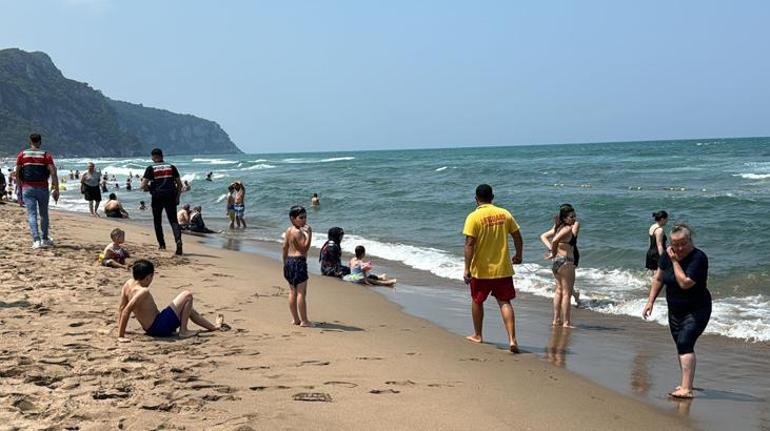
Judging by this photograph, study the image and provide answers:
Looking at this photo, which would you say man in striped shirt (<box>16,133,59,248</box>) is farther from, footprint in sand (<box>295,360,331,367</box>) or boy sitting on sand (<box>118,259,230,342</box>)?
footprint in sand (<box>295,360,331,367</box>)

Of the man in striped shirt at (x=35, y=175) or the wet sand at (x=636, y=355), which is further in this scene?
the man in striped shirt at (x=35, y=175)

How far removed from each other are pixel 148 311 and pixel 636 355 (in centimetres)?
457

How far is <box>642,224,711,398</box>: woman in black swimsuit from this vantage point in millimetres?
4867

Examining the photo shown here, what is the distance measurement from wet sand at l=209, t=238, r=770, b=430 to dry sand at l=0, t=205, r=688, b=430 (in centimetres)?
33

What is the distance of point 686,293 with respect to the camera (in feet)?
16.4

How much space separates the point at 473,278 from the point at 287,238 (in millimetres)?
1867

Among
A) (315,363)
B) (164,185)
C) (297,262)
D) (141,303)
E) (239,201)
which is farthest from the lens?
(239,201)

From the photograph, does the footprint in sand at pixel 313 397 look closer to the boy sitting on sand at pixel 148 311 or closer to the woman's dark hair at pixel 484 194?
the boy sitting on sand at pixel 148 311

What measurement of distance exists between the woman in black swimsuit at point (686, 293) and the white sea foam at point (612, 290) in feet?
8.96

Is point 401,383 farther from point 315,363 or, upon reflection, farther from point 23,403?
point 23,403

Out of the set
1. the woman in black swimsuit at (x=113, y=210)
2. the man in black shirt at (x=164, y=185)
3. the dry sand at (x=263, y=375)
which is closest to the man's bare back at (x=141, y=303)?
the dry sand at (x=263, y=375)

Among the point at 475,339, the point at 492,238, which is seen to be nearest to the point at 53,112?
the point at 475,339

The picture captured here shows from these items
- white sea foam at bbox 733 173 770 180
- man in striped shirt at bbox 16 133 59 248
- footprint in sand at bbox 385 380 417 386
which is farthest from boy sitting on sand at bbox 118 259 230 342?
white sea foam at bbox 733 173 770 180

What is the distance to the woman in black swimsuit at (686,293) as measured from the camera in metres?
4.87
